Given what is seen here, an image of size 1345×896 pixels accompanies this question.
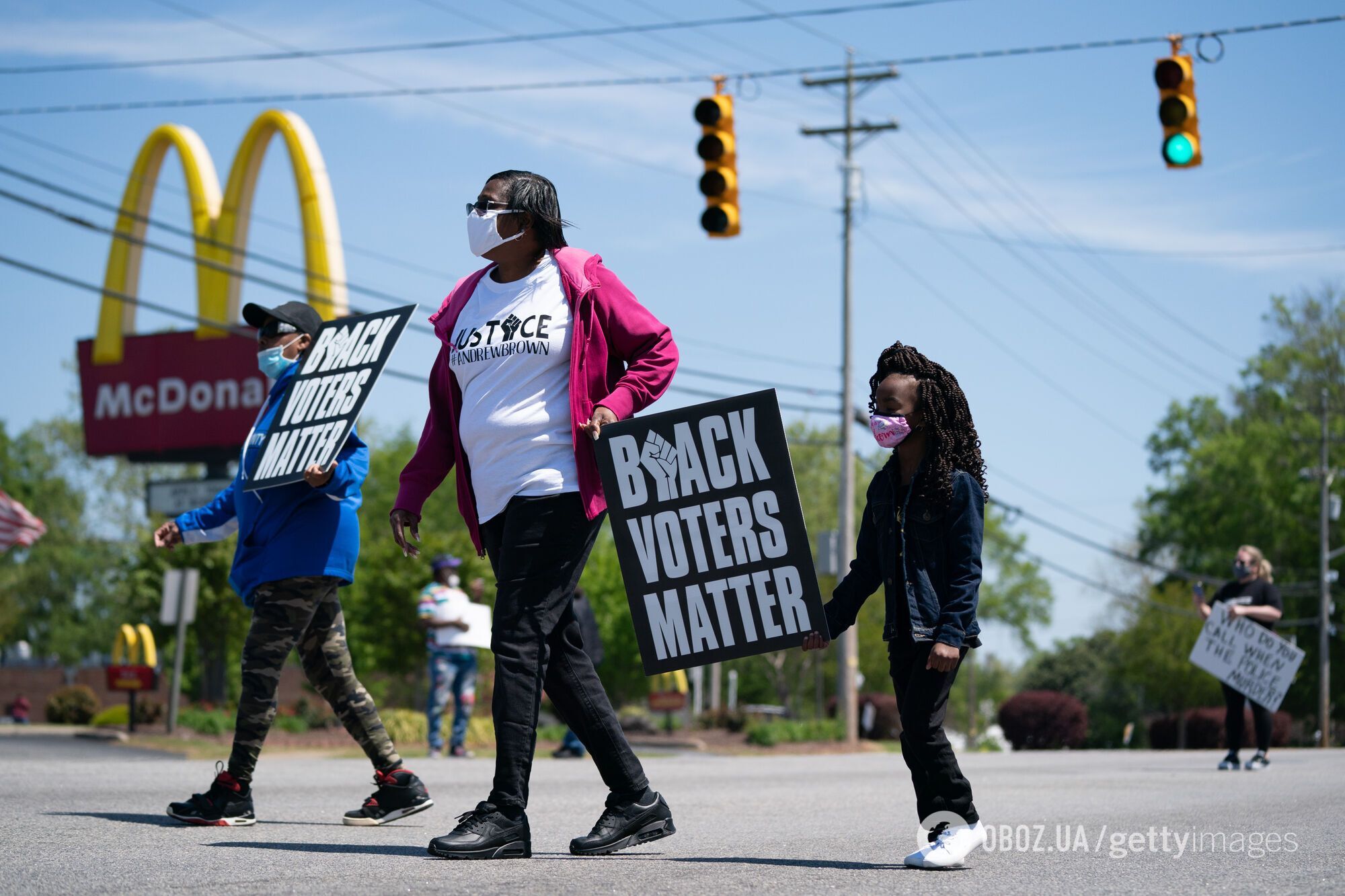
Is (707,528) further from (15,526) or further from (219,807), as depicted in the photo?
(15,526)

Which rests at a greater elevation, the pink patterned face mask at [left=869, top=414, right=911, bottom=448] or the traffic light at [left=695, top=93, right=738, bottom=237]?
the traffic light at [left=695, top=93, right=738, bottom=237]

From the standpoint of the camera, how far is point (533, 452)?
5.15 metres

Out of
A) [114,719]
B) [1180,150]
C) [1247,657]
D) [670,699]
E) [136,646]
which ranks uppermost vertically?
[1180,150]

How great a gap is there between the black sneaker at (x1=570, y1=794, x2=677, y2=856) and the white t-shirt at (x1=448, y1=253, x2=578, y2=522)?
42.7 inches

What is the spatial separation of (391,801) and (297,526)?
123cm

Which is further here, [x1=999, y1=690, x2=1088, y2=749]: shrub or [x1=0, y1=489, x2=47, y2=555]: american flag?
[x1=999, y1=690, x2=1088, y2=749]: shrub

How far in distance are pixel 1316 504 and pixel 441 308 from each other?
56.5 m

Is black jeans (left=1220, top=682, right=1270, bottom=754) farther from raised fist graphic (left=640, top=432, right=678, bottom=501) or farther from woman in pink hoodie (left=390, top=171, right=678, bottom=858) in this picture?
raised fist graphic (left=640, top=432, right=678, bottom=501)

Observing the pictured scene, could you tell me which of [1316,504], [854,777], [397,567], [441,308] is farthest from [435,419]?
[1316,504]

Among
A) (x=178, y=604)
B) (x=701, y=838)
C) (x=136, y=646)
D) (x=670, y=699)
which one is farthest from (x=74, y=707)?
(x=701, y=838)

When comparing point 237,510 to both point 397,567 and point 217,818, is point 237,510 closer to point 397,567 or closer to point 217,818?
point 217,818

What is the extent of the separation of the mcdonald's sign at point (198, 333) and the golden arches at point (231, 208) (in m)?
0.02

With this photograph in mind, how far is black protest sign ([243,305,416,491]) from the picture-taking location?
6.47 m

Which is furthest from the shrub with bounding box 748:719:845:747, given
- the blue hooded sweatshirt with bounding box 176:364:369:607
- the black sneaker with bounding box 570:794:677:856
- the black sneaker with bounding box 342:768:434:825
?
the black sneaker with bounding box 570:794:677:856
